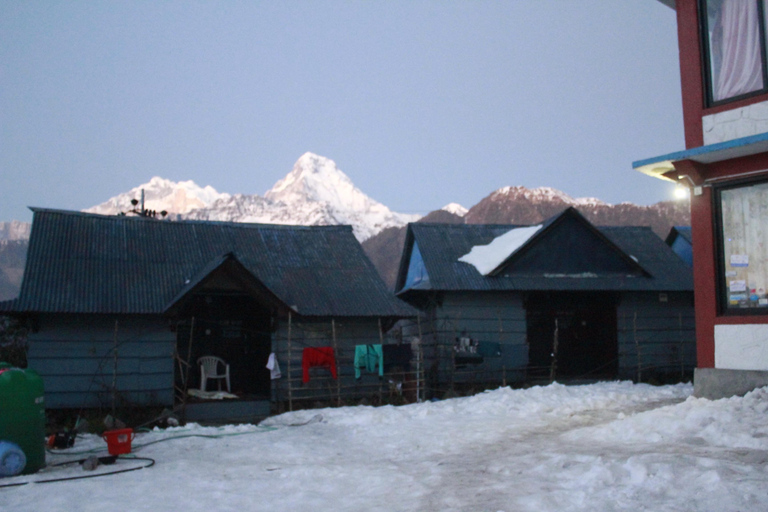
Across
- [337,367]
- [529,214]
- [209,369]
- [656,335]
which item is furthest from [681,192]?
[529,214]

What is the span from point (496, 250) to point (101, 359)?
1167cm

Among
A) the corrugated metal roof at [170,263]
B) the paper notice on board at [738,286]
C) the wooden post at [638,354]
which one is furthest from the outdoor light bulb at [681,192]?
the wooden post at [638,354]

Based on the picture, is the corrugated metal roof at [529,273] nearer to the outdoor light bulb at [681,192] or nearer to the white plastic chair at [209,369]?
the white plastic chair at [209,369]

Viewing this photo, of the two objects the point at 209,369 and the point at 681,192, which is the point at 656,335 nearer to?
the point at 681,192

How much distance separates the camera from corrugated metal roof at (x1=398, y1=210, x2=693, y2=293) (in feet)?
64.3

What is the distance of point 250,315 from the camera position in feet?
61.3

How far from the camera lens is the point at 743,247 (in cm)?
982

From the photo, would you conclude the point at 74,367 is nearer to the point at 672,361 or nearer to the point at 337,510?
the point at 337,510

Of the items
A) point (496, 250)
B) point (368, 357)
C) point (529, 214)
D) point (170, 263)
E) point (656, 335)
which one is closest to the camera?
point (368, 357)

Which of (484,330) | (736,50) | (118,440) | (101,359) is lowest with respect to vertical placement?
(118,440)

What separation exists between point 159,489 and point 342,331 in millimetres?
9792

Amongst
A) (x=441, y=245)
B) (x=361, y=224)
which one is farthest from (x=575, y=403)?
(x=361, y=224)

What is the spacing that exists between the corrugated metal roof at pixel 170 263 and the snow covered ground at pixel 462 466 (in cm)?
446

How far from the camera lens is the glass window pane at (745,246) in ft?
31.5
